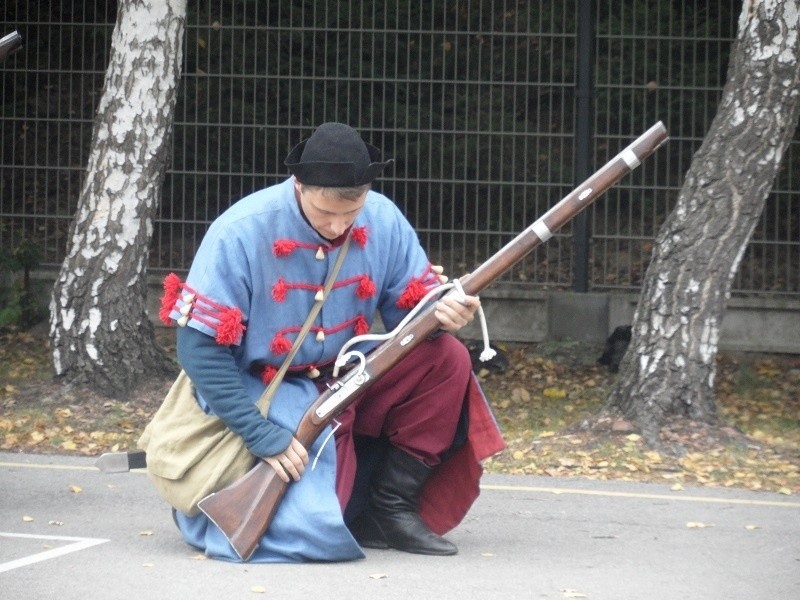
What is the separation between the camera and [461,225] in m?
11.3

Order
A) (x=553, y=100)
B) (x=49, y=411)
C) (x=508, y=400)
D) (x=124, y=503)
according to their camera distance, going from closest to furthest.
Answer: (x=124, y=503) → (x=49, y=411) → (x=508, y=400) → (x=553, y=100)

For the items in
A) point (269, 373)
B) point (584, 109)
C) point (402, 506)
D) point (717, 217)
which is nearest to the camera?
point (269, 373)

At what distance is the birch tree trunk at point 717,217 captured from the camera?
24.8ft

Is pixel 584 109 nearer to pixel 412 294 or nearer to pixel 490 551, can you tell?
pixel 412 294

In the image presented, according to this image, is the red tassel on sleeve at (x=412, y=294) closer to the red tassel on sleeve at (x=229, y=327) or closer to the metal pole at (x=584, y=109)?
the red tassel on sleeve at (x=229, y=327)

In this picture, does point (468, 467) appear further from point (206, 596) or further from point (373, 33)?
point (373, 33)

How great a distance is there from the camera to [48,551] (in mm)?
5180

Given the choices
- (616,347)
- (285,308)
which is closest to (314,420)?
(285,308)

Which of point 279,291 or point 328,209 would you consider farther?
point 279,291

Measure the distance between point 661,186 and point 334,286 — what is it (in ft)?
21.4

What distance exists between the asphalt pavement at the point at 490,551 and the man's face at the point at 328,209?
113cm

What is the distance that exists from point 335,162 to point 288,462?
1.00m

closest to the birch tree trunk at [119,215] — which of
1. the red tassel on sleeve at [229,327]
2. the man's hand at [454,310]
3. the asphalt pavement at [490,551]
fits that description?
the asphalt pavement at [490,551]

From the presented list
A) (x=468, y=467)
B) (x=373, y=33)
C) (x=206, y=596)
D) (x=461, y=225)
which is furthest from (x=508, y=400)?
(x=206, y=596)
